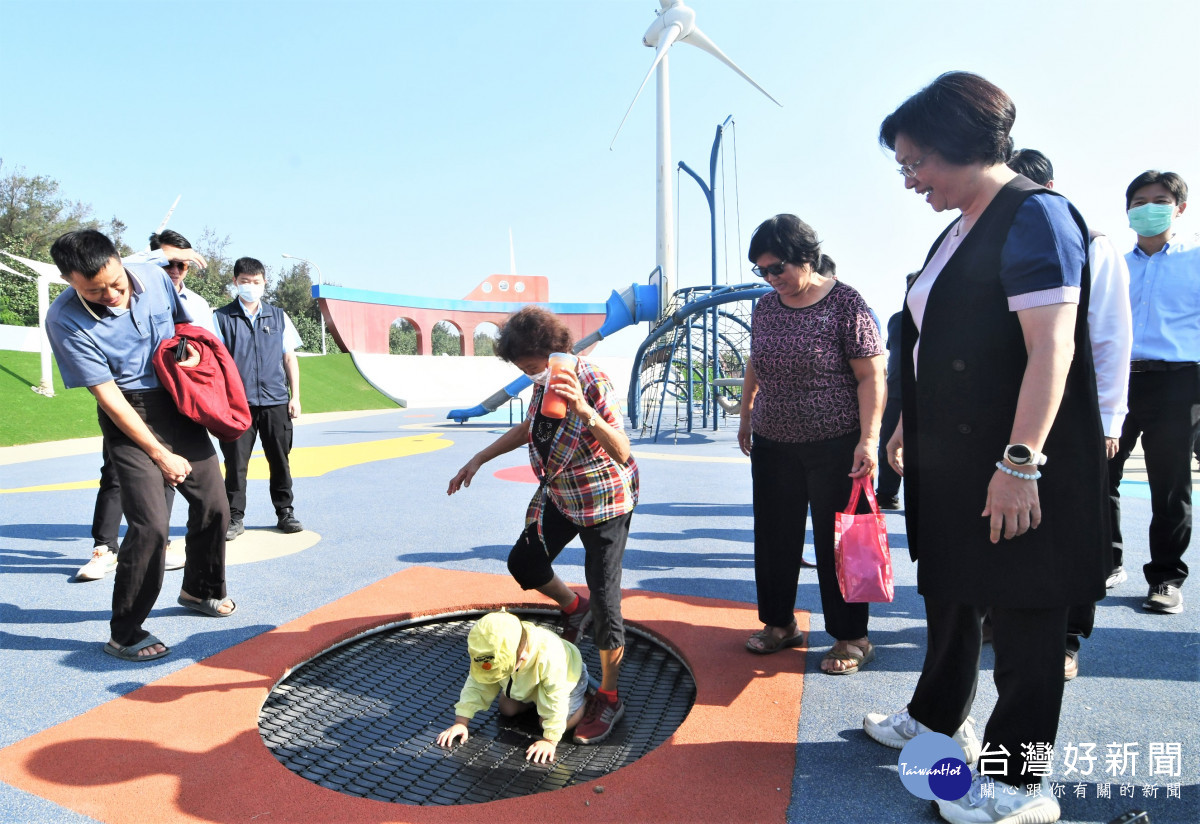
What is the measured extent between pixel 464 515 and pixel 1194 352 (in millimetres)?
4920

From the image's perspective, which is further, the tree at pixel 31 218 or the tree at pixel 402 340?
the tree at pixel 402 340

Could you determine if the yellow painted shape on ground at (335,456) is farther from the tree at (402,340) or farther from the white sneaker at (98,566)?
the tree at (402,340)

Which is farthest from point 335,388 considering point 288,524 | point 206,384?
point 206,384

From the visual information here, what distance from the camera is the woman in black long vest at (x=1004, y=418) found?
62.4 inches

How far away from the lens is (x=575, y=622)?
321cm

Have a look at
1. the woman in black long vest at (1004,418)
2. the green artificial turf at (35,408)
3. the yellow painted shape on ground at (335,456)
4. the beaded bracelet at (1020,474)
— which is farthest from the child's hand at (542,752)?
the green artificial turf at (35,408)

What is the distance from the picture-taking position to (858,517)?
8.27 ft

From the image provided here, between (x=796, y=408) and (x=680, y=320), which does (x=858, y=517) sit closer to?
(x=796, y=408)

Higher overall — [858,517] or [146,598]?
[858,517]

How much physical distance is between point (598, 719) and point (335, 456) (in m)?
8.68

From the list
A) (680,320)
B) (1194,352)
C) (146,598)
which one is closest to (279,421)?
(146,598)

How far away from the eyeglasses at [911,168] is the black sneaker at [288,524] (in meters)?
4.81

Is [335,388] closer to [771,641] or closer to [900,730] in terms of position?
[771,641]

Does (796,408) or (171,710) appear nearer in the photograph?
(171,710)
